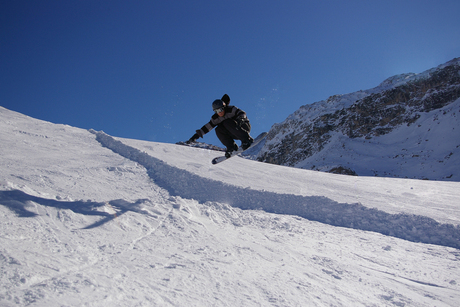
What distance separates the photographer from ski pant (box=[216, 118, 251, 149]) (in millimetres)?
6246

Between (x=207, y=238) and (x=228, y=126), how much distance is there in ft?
10.7

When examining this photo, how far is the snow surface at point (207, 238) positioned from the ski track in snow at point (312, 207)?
3 cm

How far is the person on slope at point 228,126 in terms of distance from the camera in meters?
6.08

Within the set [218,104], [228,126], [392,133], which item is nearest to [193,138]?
[228,126]

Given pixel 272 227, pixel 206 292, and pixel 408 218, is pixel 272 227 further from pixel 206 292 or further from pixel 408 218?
pixel 408 218

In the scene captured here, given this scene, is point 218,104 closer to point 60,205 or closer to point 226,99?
point 226,99

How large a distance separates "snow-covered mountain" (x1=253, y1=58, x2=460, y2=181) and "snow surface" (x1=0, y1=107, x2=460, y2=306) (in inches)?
1094

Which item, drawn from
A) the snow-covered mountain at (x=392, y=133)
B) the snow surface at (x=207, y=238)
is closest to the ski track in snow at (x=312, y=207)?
the snow surface at (x=207, y=238)

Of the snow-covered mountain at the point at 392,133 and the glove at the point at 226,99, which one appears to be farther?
the snow-covered mountain at the point at 392,133

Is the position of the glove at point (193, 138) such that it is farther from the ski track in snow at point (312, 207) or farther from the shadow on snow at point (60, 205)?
the shadow on snow at point (60, 205)

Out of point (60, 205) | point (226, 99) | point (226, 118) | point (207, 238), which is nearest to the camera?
point (207, 238)

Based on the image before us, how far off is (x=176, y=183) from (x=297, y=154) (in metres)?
51.2

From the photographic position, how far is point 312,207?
19.5 ft

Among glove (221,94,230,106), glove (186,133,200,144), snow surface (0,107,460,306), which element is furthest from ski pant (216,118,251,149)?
snow surface (0,107,460,306)
